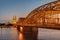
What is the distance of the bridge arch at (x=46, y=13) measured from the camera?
4455cm

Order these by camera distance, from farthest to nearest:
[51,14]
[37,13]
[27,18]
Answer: [27,18] < [37,13] < [51,14]

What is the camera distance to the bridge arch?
44553 mm

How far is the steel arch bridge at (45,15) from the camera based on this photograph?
140ft

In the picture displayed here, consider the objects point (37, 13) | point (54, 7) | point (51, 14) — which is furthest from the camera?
point (37, 13)

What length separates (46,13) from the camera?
48156 mm

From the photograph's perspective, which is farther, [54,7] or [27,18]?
[27,18]

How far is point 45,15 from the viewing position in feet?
165

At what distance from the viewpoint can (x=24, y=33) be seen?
57031 millimetres

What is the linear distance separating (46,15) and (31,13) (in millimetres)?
4407

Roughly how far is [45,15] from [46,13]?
219 cm

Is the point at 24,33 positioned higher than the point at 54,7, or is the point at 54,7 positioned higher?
the point at 54,7

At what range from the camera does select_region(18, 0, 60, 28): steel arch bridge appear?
4272 cm

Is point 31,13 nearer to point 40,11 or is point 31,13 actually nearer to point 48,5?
point 40,11

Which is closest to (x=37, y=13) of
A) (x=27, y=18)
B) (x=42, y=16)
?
(x=42, y=16)
